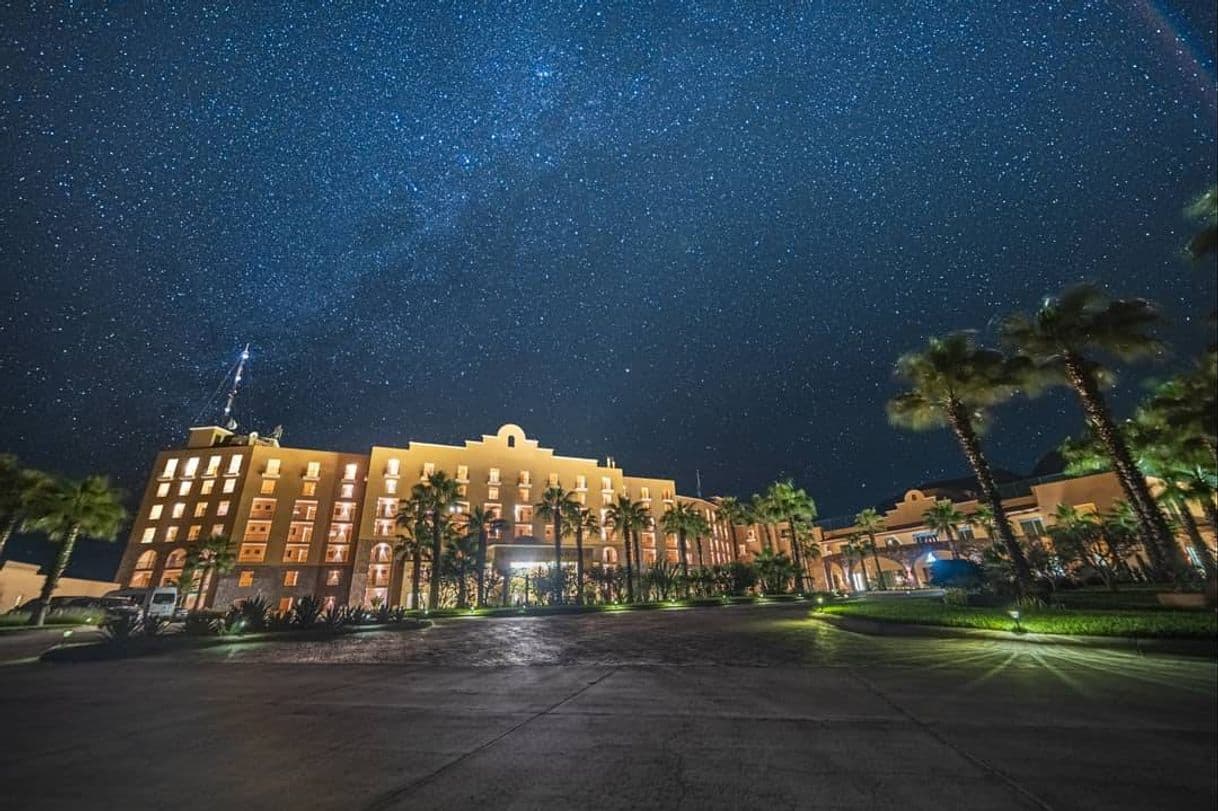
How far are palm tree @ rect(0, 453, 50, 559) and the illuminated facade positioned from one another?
101ft

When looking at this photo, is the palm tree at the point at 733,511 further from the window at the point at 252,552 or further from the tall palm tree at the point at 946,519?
the window at the point at 252,552

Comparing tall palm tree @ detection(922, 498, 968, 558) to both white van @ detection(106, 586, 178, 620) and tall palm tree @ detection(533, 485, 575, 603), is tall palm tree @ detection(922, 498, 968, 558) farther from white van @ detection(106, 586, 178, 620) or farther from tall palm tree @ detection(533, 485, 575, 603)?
white van @ detection(106, 586, 178, 620)

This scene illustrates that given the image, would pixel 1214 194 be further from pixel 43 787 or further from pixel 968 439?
pixel 43 787

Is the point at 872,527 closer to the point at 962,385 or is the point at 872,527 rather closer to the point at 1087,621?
the point at 962,385

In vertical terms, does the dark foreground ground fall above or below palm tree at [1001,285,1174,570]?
below

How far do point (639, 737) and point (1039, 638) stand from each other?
12.7 meters

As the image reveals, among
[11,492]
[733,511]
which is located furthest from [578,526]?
[11,492]

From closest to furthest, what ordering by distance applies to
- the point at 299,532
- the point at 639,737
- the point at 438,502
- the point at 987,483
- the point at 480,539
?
the point at 639,737, the point at 987,483, the point at 438,502, the point at 480,539, the point at 299,532

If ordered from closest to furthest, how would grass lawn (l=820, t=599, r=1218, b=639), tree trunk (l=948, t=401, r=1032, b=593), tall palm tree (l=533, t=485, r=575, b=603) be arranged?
grass lawn (l=820, t=599, r=1218, b=639) → tree trunk (l=948, t=401, r=1032, b=593) → tall palm tree (l=533, t=485, r=575, b=603)

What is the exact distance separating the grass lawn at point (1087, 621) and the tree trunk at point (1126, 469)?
12.4 ft

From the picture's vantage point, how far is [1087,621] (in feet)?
38.4

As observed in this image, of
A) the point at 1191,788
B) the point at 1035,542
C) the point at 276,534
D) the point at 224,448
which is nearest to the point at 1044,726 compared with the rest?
the point at 1191,788

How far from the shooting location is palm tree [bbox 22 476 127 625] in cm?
3139

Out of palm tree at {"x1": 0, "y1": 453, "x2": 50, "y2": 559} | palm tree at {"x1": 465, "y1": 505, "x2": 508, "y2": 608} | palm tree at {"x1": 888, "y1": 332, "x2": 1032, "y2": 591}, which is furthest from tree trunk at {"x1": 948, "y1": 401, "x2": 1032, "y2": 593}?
palm tree at {"x1": 0, "y1": 453, "x2": 50, "y2": 559}
